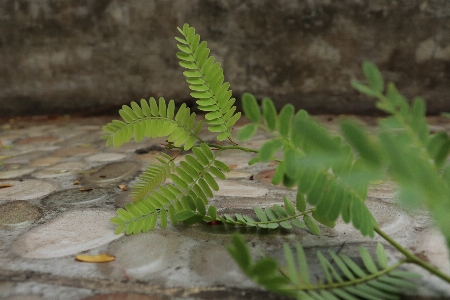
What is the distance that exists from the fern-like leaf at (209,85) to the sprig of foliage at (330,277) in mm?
324

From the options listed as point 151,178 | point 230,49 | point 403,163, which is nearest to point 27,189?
point 151,178

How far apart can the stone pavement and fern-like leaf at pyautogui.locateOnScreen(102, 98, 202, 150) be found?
270 mm

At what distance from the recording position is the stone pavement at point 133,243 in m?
0.72

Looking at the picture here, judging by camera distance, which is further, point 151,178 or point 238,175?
point 238,175

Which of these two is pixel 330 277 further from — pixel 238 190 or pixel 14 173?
pixel 14 173

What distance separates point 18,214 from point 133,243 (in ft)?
1.74

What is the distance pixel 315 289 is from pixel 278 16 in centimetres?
307

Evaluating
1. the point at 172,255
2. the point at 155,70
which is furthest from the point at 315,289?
the point at 155,70

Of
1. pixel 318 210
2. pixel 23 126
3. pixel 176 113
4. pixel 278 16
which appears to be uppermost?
pixel 278 16

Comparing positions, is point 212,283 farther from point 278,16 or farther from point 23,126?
point 23,126

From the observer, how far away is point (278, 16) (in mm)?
3246

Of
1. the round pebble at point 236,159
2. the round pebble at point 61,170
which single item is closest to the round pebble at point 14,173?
the round pebble at point 61,170

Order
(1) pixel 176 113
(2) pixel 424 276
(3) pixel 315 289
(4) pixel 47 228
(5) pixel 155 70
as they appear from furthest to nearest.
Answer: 1. (5) pixel 155 70
2. (4) pixel 47 228
3. (1) pixel 176 113
4. (2) pixel 424 276
5. (3) pixel 315 289

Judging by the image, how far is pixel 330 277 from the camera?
60 centimetres
